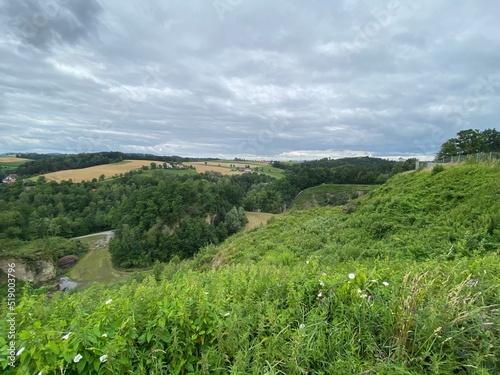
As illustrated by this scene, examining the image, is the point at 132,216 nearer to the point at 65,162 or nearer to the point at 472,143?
the point at 65,162

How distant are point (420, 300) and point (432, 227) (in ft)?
26.1

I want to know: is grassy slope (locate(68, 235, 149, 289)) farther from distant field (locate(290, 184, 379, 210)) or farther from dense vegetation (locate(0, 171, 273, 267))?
distant field (locate(290, 184, 379, 210))

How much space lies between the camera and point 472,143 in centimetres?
3534

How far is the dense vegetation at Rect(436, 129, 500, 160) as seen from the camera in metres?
35.2

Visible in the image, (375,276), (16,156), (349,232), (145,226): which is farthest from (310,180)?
(16,156)

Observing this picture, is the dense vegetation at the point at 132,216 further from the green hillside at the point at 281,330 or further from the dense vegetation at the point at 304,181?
the green hillside at the point at 281,330

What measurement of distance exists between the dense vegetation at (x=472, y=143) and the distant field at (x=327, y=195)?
23304 mm

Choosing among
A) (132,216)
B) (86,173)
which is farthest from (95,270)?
(86,173)

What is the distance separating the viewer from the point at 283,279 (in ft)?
10.1

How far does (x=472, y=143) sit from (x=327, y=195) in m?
33.3

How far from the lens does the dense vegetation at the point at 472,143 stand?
116 ft

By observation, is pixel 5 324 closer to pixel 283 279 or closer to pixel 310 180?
pixel 283 279

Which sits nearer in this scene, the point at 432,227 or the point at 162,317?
Answer: the point at 162,317

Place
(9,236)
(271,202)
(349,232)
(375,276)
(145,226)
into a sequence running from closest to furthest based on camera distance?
(375,276) → (349,232) → (9,236) → (145,226) → (271,202)
